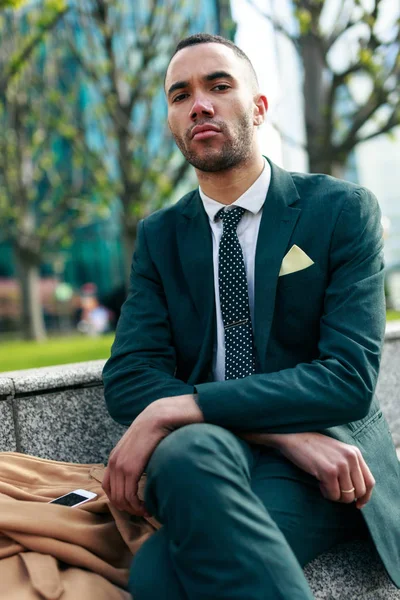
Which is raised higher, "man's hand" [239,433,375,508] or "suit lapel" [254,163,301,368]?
"suit lapel" [254,163,301,368]

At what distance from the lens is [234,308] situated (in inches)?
121

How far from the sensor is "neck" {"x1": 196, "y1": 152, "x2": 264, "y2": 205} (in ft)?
10.5

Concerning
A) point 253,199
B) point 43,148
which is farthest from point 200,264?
point 43,148

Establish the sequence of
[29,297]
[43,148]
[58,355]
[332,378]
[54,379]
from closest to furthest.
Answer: [332,378] < [54,379] < [58,355] < [43,148] < [29,297]

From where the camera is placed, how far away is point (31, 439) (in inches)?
142

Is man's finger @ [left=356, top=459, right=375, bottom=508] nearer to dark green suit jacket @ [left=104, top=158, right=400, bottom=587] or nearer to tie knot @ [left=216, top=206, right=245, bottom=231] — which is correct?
dark green suit jacket @ [left=104, top=158, right=400, bottom=587]

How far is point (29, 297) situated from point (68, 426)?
18315 millimetres

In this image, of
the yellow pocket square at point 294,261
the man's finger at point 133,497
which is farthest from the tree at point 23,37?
the man's finger at point 133,497

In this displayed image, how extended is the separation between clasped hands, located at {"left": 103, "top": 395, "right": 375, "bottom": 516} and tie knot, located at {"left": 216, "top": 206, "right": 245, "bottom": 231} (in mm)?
886

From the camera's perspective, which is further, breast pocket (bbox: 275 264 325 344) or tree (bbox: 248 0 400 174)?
tree (bbox: 248 0 400 174)

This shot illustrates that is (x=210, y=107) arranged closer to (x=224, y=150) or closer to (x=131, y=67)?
(x=224, y=150)

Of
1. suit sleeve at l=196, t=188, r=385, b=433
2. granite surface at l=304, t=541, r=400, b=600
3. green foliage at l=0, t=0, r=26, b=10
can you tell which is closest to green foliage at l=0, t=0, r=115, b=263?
green foliage at l=0, t=0, r=26, b=10

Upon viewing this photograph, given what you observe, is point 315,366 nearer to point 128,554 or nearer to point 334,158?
point 128,554

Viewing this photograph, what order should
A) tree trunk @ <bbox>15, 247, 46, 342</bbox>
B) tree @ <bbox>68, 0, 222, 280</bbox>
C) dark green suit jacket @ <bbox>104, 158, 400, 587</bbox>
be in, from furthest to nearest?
tree trunk @ <bbox>15, 247, 46, 342</bbox> → tree @ <bbox>68, 0, 222, 280</bbox> → dark green suit jacket @ <bbox>104, 158, 400, 587</bbox>
